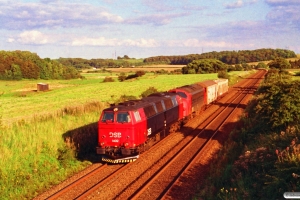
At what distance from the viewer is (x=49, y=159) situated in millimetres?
15539

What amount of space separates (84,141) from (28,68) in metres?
102

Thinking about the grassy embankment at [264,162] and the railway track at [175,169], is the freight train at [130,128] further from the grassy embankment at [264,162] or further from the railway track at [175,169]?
the grassy embankment at [264,162]

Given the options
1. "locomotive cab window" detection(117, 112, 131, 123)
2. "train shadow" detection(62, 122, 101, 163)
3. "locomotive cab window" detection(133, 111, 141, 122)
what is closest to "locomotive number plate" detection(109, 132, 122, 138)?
"locomotive cab window" detection(117, 112, 131, 123)

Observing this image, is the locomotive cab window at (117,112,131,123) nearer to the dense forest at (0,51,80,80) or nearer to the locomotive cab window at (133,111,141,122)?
the locomotive cab window at (133,111,141,122)

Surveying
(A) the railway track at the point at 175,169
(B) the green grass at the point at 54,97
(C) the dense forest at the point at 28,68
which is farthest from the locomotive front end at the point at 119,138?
(C) the dense forest at the point at 28,68

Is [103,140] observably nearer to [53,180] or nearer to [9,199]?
[53,180]

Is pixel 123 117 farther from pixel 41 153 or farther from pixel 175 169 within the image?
pixel 41 153

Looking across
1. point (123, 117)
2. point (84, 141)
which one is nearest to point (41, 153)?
point (84, 141)

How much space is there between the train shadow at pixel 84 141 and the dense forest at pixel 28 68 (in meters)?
98.8

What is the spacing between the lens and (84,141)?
18859 mm

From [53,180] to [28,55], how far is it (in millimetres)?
122857

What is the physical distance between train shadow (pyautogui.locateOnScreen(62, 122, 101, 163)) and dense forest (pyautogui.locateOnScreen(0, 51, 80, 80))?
98.8 meters

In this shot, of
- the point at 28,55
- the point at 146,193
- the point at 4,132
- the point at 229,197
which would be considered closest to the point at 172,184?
the point at 146,193

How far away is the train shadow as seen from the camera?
57.3 ft
